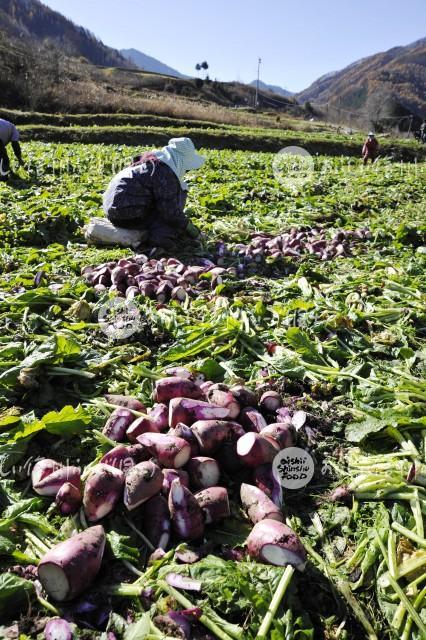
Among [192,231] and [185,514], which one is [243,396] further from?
[192,231]

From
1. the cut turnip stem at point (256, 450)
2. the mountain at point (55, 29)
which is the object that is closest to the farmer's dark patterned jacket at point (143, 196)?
the cut turnip stem at point (256, 450)

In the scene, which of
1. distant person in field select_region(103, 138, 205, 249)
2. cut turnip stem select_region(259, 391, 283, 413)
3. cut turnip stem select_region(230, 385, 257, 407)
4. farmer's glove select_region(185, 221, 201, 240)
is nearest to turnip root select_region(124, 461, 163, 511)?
cut turnip stem select_region(230, 385, 257, 407)

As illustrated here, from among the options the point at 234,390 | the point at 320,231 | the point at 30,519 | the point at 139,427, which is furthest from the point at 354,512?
the point at 320,231

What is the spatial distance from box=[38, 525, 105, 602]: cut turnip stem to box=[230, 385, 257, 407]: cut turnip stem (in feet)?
3.86

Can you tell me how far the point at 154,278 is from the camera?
16.0ft

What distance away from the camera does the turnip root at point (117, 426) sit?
8.59ft

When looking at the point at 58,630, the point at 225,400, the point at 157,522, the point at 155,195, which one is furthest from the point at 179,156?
the point at 58,630

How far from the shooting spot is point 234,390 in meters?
2.83

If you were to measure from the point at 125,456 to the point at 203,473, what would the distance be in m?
0.40

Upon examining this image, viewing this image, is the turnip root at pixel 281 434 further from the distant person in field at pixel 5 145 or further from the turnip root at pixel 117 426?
the distant person in field at pixel 5 145

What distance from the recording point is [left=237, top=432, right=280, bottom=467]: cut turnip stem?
2.39 metres

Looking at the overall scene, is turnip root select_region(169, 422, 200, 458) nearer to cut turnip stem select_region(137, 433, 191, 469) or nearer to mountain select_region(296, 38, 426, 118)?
cut turnip stem select_region(137, 433, 191, 469)

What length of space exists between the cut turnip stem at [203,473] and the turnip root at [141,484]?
22 centimetres

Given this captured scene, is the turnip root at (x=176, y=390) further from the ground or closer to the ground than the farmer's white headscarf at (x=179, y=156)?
closer to the ground
